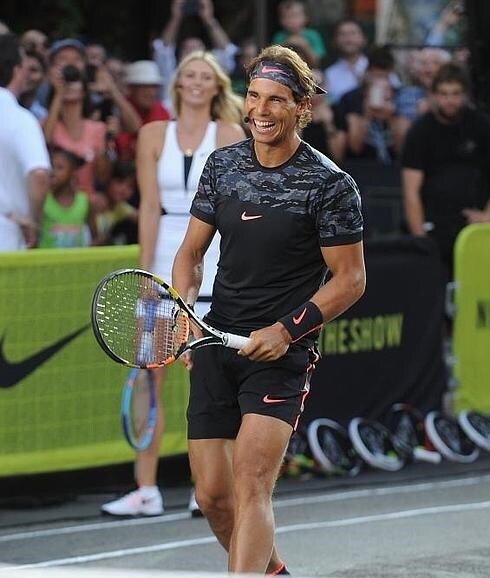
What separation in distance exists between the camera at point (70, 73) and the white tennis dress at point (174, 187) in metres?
3.09

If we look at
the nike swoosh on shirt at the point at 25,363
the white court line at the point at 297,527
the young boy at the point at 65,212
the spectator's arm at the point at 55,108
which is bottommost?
the white court line at the point at 297,527

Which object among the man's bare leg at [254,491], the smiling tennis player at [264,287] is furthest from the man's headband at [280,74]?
the man's bare leg at [254,491]

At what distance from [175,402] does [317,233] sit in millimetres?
3844

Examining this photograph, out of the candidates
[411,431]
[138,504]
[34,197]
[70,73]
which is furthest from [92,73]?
[138,504]

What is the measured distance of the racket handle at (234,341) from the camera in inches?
232

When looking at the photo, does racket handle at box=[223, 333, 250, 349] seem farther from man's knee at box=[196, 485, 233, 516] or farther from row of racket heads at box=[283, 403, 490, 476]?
row of racket heads at box=[283, 403, 490, 476]

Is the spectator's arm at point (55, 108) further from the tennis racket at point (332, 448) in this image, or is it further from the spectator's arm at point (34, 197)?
the tennis racket at point (332, 448)

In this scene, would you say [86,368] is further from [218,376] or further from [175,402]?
[218,376]

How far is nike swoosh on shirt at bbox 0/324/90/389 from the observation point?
8969 millimetres

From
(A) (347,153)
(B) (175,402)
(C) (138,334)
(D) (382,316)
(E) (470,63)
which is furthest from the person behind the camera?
(A) (347,153)

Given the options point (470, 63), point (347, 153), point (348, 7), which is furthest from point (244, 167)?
point (348, 7)

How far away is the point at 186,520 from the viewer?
8.79 meters

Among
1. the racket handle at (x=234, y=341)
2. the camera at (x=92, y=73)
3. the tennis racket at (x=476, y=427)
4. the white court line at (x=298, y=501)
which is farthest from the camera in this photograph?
the camera at (x=92, y=73)

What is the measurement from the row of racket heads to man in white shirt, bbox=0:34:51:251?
2.00 metres
